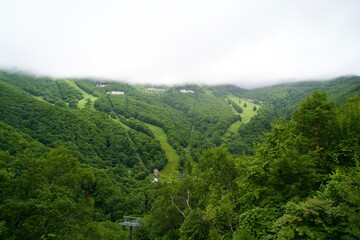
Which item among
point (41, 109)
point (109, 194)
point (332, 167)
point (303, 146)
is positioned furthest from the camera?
point (41, 109)

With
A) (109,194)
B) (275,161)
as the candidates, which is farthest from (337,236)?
(109,194)

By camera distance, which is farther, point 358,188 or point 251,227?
point 251,227

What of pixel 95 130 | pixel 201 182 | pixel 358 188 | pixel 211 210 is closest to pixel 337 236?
pixel 358 188

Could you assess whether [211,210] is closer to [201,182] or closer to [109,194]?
[201,182]

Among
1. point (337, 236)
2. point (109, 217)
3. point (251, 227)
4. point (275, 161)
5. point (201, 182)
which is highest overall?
point (275, 161)

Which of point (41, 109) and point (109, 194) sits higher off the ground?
point (41, 109)

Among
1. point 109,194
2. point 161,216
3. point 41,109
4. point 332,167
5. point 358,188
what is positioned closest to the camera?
point 358,188

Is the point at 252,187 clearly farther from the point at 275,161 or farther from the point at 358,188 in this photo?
the point at 358,188

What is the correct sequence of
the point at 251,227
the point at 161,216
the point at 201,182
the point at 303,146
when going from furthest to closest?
the point at 161,216 < the point at 201,182 < the point at 303,146 < the point at 251,227

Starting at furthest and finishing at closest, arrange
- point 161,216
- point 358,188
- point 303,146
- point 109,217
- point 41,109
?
1. point 41,109
2. point 109,217
3. point 161,216
4. point 303,146
5. point 358,188
